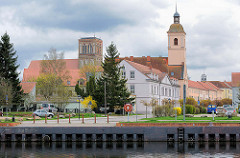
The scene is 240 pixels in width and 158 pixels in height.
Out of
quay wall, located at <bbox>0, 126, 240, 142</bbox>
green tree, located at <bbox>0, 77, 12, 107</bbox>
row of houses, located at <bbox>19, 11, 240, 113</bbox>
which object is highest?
row of houses, located at <bbox>19, 11, 240, 113</bbox>

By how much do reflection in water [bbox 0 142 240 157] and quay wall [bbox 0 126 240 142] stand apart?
24.0 inches

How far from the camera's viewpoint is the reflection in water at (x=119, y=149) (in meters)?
32.1

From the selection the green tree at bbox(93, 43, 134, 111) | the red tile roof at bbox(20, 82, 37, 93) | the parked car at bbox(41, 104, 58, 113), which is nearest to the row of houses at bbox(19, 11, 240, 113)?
the red tile roof at bbox(20, 82, 37, 93)

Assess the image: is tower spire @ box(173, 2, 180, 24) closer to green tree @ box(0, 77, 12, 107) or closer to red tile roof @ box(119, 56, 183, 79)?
red tile roof @ box(119, 56, 183, 79)

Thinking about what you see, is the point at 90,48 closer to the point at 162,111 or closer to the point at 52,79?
the point at 52,79

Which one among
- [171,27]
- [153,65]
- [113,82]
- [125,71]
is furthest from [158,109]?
[171,27]

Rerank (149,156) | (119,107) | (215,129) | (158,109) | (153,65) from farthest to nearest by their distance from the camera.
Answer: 1. (153,65)
2. (119,107)
3. (158,109)
4. (215,129)
5. (149,156)

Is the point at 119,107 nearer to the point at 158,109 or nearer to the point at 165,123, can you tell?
the point at 158,109

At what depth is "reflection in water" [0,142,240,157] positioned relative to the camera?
32.1 m

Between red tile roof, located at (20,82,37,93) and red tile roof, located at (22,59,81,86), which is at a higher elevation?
red tile roof, located at (22,59,81,86)

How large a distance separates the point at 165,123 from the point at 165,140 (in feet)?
4.70

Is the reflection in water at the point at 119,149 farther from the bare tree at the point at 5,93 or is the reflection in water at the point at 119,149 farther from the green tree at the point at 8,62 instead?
the green tree at the point at 8,62

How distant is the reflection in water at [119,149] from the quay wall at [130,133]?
609 mm

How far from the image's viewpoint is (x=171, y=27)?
125 meters
